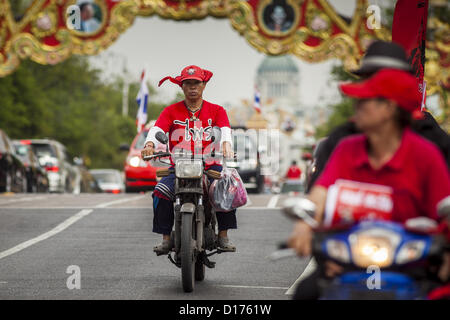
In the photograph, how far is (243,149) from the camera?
25.2m

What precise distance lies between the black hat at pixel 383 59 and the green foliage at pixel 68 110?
36.3 metres

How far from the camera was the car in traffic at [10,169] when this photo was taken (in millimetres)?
22938

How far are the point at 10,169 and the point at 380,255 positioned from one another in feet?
67.8

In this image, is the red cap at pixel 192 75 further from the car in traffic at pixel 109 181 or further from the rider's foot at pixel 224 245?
the car in traffic at pixel 109 181

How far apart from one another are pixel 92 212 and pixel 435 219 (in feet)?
42.0

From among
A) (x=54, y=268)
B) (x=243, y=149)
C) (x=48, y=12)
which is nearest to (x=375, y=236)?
(x=54, y=268)

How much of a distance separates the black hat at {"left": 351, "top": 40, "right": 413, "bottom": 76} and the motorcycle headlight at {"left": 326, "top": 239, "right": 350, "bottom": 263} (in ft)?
2.42

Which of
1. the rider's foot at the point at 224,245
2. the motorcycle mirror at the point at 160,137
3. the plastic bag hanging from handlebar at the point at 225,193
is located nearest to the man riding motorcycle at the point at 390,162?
the motorcycle mirror at the point at 160,137

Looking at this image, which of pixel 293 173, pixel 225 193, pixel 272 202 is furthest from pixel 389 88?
pixel 293 173

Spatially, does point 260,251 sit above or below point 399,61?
below

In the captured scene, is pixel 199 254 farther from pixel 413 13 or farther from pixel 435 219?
pixel 435 219

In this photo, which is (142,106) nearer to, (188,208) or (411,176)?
(188,208)
